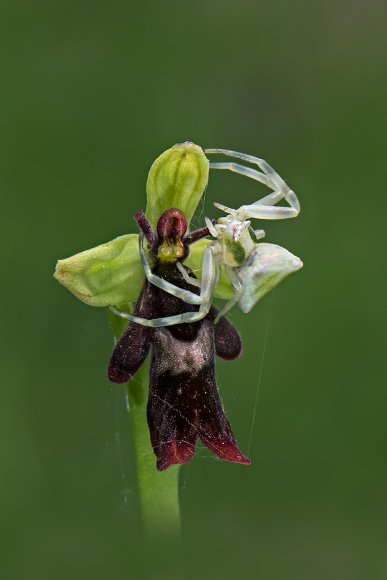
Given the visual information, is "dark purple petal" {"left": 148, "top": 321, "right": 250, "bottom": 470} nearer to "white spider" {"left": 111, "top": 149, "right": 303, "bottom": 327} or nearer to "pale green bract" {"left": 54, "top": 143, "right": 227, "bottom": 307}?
"white spider" {"left": 111, "top": 149, "right": 303, "bottom": 327}

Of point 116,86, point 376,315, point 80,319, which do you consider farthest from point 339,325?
point 116,86

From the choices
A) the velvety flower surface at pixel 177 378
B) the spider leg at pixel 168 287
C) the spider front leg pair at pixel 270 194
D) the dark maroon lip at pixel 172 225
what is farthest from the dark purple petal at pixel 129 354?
the spider front leg pair at pixel 270 194

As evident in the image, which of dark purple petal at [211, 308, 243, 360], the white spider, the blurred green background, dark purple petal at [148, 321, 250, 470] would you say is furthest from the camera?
the blurred green background

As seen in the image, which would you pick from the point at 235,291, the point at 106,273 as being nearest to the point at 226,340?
the point at 235,291

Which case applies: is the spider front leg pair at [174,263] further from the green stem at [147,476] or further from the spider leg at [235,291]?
the green stem at [147,476]

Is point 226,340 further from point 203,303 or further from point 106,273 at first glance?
point 106,273

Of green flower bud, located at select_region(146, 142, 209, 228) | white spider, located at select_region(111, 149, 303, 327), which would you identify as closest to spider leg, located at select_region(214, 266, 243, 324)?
white spider, located at select_region(111, 149, 303, 327)

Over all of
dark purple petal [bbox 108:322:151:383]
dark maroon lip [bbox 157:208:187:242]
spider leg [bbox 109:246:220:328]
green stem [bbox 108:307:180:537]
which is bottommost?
green stem [bbox 108:307:180:537]
